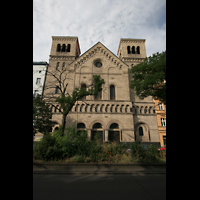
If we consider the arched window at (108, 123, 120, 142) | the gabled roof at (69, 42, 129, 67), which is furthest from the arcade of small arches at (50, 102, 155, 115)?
the gabled roof at (69, 42, 129, 67)

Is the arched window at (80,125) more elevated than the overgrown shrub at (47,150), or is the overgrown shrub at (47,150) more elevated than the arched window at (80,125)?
the arched window at (80,125)

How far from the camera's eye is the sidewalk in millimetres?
7176

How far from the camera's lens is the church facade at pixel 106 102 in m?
20.9

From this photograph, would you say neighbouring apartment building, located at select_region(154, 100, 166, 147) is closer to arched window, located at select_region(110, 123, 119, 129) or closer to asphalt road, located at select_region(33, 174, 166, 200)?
arched window, located at select_region(110, 123, 119, 129)

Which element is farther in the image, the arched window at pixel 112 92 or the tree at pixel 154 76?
the arched window at pixel 112 92

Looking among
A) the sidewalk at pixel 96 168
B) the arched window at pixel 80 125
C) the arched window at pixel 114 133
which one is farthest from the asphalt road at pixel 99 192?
the arched window at pixel 80 125

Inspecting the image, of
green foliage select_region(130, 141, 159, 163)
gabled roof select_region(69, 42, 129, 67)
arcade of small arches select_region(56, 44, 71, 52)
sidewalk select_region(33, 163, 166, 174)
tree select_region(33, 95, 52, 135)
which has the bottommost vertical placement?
sidewalk select_region(33, 163, 166, 174)

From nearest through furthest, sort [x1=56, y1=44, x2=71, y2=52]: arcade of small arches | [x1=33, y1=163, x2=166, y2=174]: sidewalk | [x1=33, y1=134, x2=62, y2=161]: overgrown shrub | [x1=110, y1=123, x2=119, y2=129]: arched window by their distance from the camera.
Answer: [x1=33, y1=163, x2=166, y2=174]: sidewalk, [x1=33, y1=134, x2=62, y2=161]: overgrown shrub, [x1=110, y1=123, x2=119, y2=129]: arched window, [x1=56, y1=44, x2=71, y2=52]: arcade of small arches

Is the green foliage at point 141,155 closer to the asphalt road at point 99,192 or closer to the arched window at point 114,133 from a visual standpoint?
the asphalt road at point 99,192

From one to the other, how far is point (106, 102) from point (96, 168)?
15.2 meters

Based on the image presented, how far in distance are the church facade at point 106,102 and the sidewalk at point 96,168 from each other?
11.9 metres

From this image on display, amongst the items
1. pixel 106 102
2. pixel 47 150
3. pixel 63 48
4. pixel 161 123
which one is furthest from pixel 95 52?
pixel 47 150
